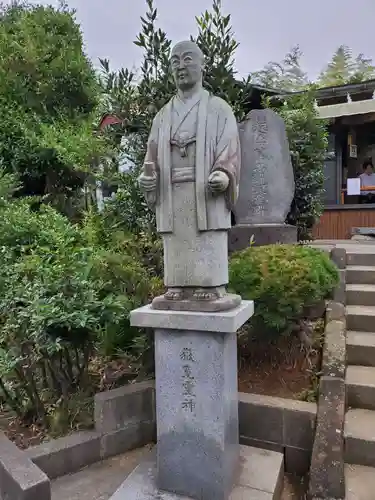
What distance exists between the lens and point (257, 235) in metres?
6.11

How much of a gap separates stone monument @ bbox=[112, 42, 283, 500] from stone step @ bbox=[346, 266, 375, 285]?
3.18 m

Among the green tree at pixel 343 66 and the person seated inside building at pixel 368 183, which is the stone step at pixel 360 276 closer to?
the person seated inside building at pixel 368 183

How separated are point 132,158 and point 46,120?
5.20 m

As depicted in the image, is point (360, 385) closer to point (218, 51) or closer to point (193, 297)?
point (193, 297)

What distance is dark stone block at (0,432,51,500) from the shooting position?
2.44 metres

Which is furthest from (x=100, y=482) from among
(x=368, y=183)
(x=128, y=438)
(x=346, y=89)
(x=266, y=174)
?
(x=368, y=183)

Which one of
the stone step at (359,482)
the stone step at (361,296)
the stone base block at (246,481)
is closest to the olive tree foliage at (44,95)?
the stone step at (361,296)

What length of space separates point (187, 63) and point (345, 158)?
37.3ft

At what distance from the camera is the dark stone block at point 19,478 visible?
244 cm

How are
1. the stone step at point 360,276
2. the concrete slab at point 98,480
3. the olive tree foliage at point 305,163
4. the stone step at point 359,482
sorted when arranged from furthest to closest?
the olive tree foliage at point 305,163
the stone step at point 360,276
the concrete slab at point 98,480
the stone step at point 359,482

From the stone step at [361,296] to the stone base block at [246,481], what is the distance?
245 centimetres

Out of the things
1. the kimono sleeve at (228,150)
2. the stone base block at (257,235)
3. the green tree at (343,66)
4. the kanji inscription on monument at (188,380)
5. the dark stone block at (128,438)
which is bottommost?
the dark stone block at (128,438)

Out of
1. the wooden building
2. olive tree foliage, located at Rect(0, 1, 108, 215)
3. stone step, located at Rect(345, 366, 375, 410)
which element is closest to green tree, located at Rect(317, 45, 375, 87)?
the wooden building

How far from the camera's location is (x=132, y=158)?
16.7ft
